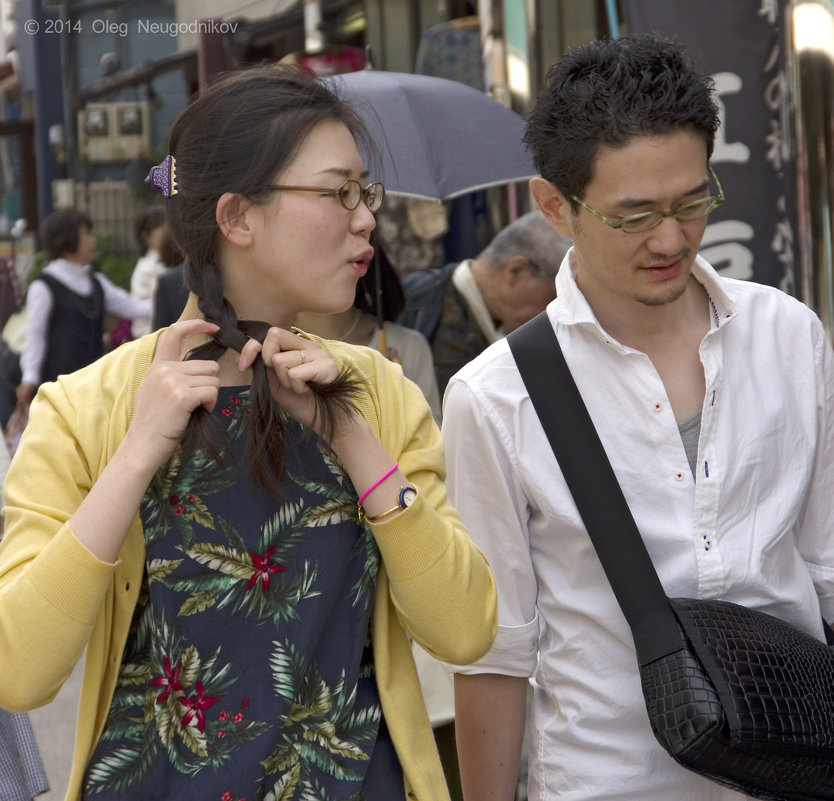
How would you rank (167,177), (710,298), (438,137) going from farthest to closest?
(438,137), (710,298), (167,177)

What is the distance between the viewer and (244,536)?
2090 mm

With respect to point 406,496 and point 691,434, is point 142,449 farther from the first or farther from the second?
point 691,434

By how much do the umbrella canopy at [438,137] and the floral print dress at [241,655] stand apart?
292cm

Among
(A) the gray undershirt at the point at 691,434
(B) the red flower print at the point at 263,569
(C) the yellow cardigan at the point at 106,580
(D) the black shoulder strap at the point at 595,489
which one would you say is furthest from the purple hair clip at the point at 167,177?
(A) the gray undershirt at the point at 691,434

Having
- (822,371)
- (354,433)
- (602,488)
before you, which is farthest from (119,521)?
(822,371)

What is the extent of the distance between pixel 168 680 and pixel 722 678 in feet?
3.06

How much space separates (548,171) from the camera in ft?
8.74

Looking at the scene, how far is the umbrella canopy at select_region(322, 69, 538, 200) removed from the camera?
5.06m

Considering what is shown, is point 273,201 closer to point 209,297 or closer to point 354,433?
point 209,297

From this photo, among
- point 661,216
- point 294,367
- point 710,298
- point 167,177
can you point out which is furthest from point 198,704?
point 710,298

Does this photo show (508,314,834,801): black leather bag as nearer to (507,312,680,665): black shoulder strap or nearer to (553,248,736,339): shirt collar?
(507,312,680,665): black shoulder strap

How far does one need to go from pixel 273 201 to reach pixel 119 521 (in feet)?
1.89

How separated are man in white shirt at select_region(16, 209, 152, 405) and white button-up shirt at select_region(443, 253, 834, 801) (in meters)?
6.14

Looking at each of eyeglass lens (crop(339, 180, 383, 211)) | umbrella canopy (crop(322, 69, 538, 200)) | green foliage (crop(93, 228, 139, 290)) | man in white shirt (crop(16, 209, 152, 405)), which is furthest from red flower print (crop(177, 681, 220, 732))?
green foliage (crop(93, 228, 139, 290))
